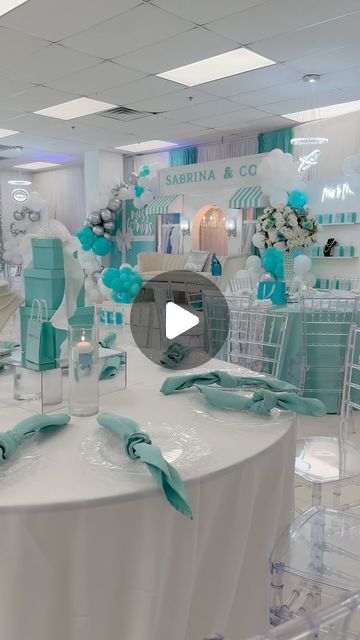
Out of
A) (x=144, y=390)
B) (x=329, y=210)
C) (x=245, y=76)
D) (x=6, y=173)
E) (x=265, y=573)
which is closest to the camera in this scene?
(x=265, y=573)

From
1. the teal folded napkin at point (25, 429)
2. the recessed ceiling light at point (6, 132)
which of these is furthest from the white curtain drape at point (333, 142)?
the teal folded napkin at point (25, 429)

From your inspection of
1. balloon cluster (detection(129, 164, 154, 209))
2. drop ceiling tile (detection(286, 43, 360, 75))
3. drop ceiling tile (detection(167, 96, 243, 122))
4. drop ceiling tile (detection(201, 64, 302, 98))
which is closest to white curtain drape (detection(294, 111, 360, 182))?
drop ceiling tile (detection(167, 96, 243, 122))

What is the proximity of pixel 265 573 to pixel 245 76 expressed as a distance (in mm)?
5833

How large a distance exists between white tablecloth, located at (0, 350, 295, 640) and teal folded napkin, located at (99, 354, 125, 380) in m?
0.39

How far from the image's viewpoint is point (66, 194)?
44.4ft

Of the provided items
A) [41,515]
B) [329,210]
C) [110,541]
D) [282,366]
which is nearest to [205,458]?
[110,541]

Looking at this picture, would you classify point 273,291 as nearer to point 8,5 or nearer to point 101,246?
point 8,5

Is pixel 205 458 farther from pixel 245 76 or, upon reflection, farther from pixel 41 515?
pixel 245 76

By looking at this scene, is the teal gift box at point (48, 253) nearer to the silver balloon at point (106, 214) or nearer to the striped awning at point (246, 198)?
the striped awning at point (246, 198)

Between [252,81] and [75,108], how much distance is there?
275cm

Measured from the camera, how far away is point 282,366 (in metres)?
4.56

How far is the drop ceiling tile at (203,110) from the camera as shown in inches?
291

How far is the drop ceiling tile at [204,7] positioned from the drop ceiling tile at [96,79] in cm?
148

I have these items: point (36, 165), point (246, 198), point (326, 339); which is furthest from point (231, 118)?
point (36, 165)
